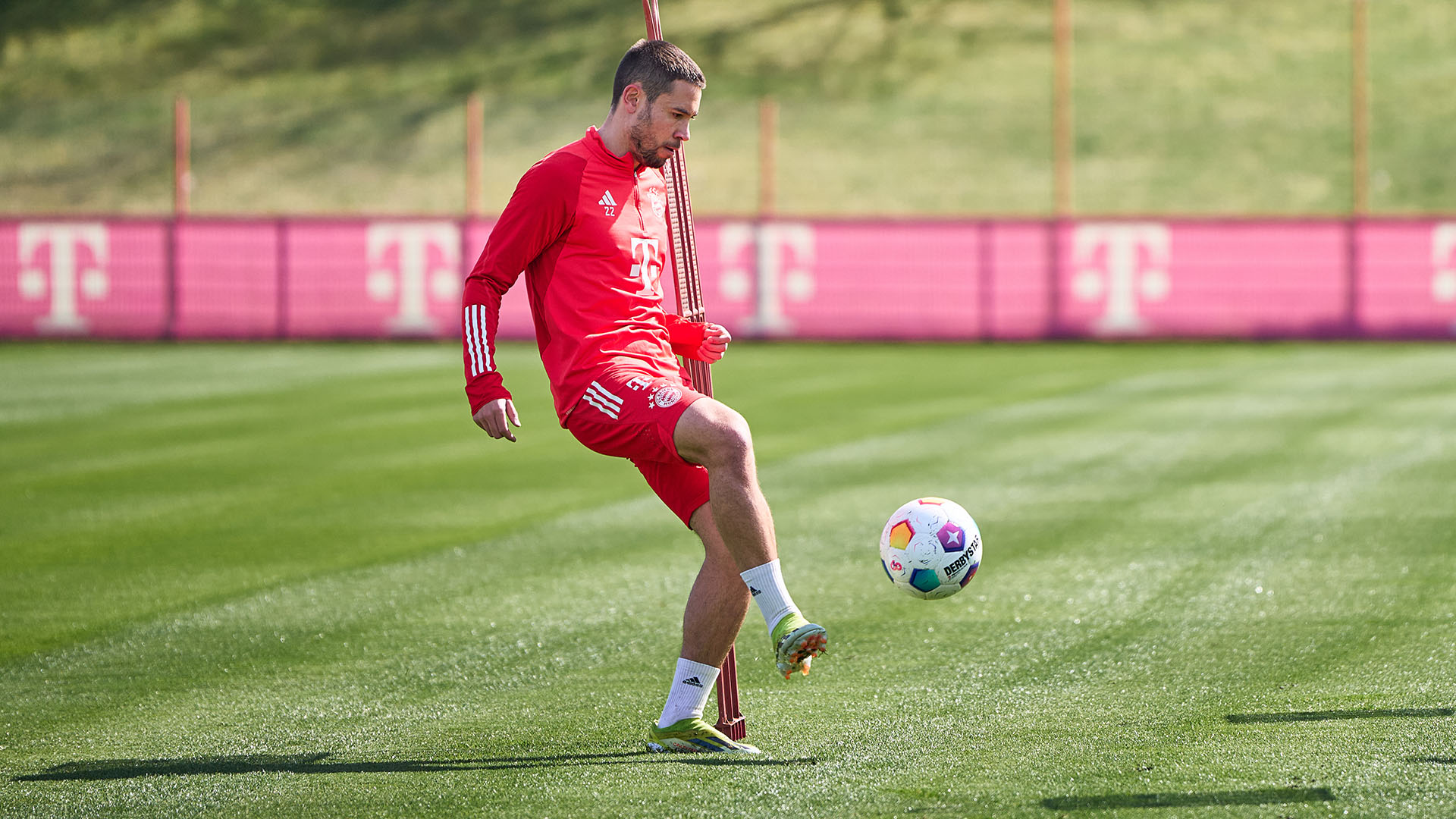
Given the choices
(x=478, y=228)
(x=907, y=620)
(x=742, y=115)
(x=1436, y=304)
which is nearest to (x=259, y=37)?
(x=742, y=115)

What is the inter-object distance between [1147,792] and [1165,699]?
121 centimetres

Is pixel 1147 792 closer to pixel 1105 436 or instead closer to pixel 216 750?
pixel 216 750

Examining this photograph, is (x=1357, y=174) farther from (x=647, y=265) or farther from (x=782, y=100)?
(x=647, y=265)

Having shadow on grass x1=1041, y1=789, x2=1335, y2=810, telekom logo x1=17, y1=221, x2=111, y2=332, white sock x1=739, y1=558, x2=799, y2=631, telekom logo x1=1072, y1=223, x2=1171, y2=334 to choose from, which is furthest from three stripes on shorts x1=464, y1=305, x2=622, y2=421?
telekom logo x1=17, y1=221, x2=111, y2=332

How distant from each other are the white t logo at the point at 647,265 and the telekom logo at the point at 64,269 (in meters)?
20.7

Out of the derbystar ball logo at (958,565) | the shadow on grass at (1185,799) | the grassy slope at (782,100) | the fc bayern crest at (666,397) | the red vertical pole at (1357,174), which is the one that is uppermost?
the grassy slope at (782,100)

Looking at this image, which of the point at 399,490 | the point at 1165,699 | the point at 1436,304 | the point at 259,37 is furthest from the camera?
the point at 259,37

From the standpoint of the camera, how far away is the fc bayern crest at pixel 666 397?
5.37 metres

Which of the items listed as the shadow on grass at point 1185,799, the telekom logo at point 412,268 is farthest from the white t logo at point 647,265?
the telekom logo at point 412,268

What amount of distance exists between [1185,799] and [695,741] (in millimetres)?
1538

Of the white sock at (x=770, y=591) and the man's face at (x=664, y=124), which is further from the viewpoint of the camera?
the man's face at (x=664, y=124)

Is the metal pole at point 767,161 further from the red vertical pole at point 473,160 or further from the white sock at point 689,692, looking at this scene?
the white sock at point 689,692

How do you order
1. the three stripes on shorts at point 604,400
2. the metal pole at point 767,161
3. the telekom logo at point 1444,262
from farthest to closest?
the metal pole at point 767,161, the telekom logo at point 1444,262, the three stripes on shorts at point 604,400

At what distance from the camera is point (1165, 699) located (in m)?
6.11
